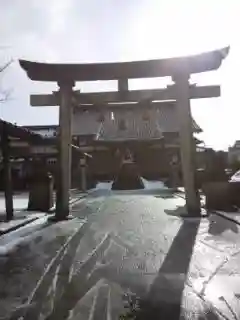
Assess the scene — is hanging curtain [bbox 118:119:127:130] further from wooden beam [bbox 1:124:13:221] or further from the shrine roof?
wooden beam [bbox 1:124:13:221]

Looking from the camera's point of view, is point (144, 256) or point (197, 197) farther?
point (197, 197)

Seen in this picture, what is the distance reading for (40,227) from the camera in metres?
10.4

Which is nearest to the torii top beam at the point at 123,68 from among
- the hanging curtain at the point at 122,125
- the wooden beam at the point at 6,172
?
the wooden beam at the point at 6,172

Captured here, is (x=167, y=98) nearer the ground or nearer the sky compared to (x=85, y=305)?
nearer the sky

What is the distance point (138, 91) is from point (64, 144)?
2820 mm

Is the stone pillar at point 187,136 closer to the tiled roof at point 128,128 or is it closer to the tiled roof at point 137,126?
the tiled roof at point 128,128

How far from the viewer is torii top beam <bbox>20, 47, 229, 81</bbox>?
11826mm

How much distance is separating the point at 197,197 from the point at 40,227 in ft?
15.7

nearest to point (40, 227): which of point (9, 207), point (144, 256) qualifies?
point (9, 207)

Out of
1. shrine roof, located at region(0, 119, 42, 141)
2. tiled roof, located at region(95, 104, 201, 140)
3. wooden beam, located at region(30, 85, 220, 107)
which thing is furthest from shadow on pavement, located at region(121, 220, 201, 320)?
tiled roof, located at region(95, 104, 201, 140)

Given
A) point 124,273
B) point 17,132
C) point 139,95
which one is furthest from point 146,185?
point 124,273

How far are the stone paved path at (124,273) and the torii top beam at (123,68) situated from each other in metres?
4.71

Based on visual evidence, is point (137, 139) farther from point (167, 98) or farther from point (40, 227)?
point (40, 227)

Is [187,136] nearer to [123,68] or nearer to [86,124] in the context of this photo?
[123,68]
